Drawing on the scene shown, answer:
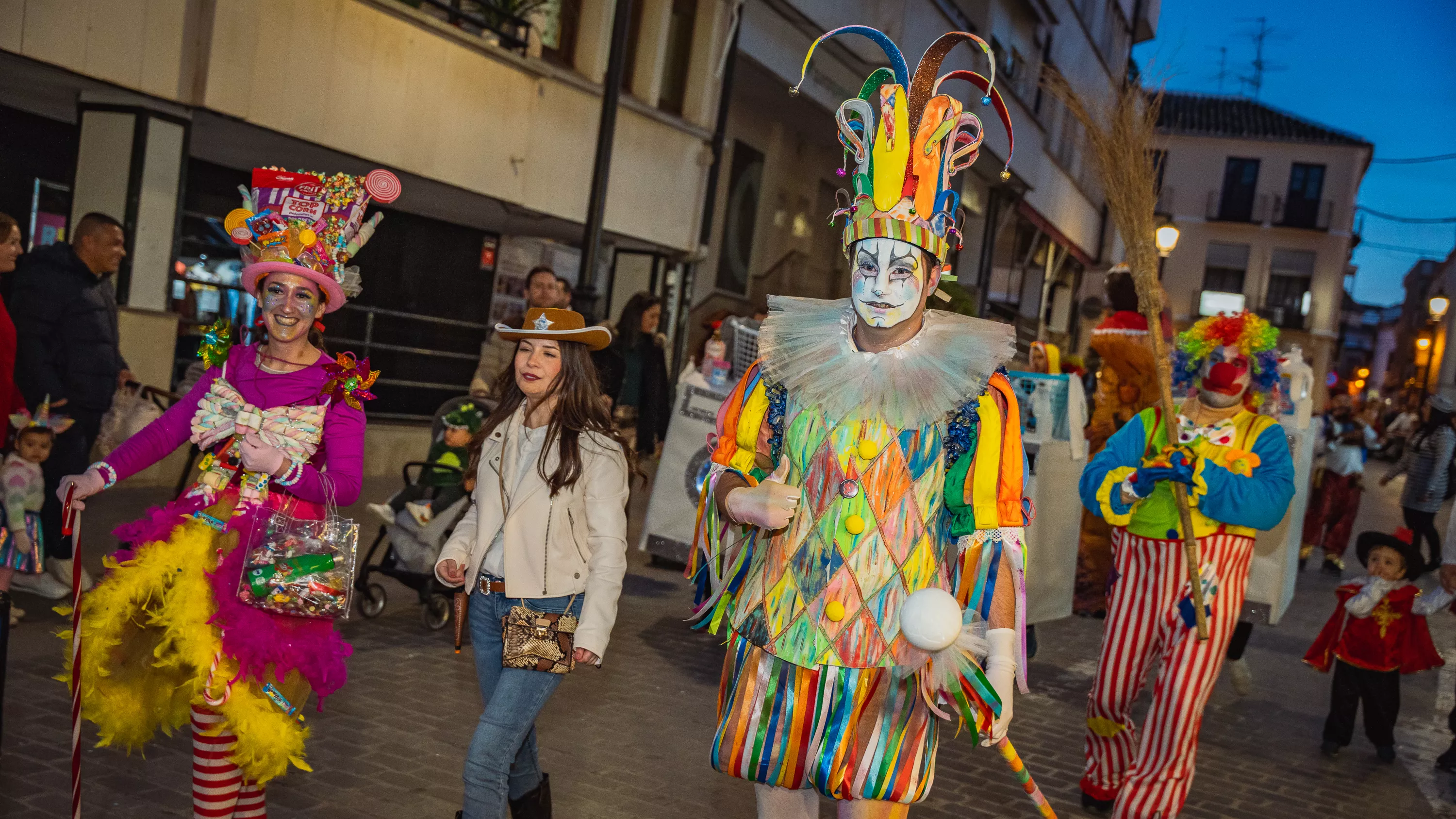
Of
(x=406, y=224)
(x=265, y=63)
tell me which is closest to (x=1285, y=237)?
(x=406, y=224)

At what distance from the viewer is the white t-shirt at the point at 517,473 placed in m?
4.02

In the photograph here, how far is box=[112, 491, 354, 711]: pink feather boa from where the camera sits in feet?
12.7

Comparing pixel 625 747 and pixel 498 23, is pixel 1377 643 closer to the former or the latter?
pixel 625 747

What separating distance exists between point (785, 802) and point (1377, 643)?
5381 mm

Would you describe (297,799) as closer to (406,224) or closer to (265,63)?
(265,63)

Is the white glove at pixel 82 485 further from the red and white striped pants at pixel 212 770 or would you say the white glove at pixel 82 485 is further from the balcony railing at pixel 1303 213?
the balcony railing at pixel 1303 213

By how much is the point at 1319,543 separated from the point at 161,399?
1295cm

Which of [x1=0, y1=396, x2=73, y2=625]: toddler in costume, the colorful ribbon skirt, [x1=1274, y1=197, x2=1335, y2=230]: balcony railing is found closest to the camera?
the colorful ribbon skirt

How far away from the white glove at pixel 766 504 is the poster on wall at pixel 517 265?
13987 mm

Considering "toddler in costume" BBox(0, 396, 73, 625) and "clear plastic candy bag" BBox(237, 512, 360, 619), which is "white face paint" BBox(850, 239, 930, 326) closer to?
"clear plastic candy bag" BBox(237, 512, 360, 619)

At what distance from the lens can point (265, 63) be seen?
10922 millimetres

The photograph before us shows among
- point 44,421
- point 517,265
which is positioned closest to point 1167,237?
point 517,265

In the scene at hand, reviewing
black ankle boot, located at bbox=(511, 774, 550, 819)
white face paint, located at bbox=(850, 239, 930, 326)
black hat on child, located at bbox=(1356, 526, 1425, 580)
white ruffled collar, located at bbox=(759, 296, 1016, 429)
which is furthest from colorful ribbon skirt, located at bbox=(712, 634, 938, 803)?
black hat on child, located at bbox=(1356, 526, 1425, 580)

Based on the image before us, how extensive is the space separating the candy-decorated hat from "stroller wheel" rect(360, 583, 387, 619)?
149 inches
